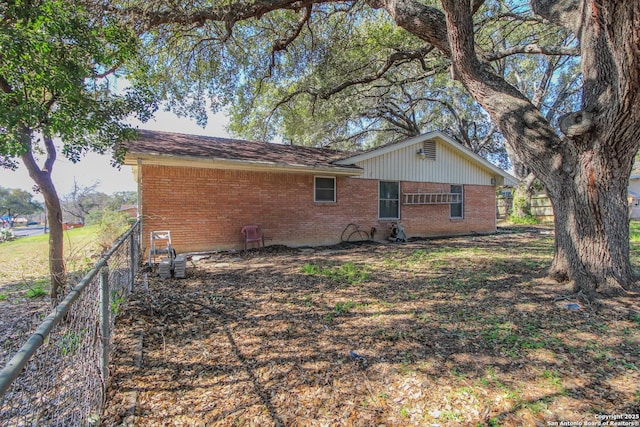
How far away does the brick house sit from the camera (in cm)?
811

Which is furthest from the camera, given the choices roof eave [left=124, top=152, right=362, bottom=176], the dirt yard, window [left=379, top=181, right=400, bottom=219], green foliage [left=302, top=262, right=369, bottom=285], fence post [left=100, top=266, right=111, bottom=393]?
window [left=379, top=181, right=400, bottom=219]

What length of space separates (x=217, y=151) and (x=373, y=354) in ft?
24.7

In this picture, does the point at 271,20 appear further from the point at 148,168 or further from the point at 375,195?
the point at 375,195

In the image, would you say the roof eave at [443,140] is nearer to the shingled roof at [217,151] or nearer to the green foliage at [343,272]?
the shingled roof at [217,151]

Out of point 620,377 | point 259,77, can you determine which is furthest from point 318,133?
point 620,377

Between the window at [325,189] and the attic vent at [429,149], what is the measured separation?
4.08 metres

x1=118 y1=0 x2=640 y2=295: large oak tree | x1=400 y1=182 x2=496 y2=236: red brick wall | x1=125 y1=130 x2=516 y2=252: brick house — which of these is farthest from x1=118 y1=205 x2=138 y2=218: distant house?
x1=118 y1=0 x2=640 y2=295: large oak tree

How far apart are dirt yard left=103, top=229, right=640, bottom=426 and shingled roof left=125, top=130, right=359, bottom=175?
351cm

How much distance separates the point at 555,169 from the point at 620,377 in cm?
300

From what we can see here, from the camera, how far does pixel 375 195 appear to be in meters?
11.4

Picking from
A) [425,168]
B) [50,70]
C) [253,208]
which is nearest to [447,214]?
[425,168]

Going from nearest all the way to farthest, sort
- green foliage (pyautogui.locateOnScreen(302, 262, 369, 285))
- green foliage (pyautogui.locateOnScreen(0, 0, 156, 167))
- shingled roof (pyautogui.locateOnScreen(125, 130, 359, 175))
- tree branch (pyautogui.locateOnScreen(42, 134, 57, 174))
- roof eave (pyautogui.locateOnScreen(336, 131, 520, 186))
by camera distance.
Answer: green foliage (pyautogui.locateOnScreen(0, 0, 156, 167))
tree branch (pyautogui.locateOnScreen(42, 134, 57, 174))
green foliage (pyautogui.locateOnScreen(302, 262, 369, 285))
shingled roof (pyautogui.locateOnScreen(125, 130, 359, 175))
roof eave (pyautogui.locateOnScreen(336, 131, 520, 186))

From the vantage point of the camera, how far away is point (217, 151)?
29.6 ft

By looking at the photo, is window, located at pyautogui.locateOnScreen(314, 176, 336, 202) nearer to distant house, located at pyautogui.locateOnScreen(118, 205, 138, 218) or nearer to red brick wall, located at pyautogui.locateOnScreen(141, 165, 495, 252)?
red brick wall, located at pyautogui.locateOnScreen(141, 165, 495, 252)
